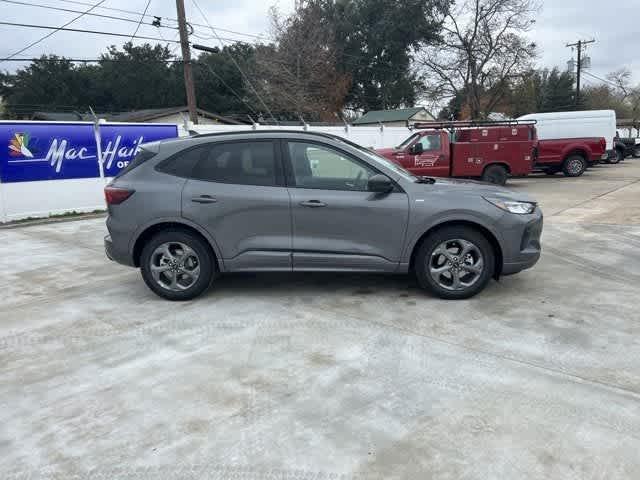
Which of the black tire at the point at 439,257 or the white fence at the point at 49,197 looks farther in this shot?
the white fence at the point at 49,197

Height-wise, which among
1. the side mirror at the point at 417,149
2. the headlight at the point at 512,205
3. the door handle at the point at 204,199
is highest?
the side mirror at the point at 417,149

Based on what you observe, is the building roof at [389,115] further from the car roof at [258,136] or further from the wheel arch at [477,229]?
the wheel arch at [477,229]

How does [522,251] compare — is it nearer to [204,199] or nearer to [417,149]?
[204,199]

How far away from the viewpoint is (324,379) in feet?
11.2

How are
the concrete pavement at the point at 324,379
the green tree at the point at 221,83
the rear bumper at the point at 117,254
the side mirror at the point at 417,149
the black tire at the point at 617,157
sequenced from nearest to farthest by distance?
the concrete pavement at the point at 324,379 → the rear bumper at the point at 117,254 → the side mirror at the point at 417,149 → the black tire at the point at 617,157 → the green tree at the point at 221,83

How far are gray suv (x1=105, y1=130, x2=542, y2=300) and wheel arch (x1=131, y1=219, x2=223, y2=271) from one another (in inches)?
0.5

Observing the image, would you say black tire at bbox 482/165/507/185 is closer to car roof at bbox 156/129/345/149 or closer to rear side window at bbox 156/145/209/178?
car roof at bbox 156/129/345/149

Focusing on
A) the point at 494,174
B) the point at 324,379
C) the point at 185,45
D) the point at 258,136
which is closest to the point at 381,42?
the point at 185,45

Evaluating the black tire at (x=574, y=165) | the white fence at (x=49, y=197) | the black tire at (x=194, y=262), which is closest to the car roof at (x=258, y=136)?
the black tire at (x=194, y=262)

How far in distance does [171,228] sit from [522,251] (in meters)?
3.46

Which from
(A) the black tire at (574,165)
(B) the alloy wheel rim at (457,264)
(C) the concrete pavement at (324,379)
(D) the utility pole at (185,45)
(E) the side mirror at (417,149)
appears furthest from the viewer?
(A) the black tire at (574,165)

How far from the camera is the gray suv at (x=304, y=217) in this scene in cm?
475

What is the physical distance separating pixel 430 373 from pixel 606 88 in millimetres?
76709

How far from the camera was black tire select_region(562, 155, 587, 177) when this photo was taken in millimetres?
19031
